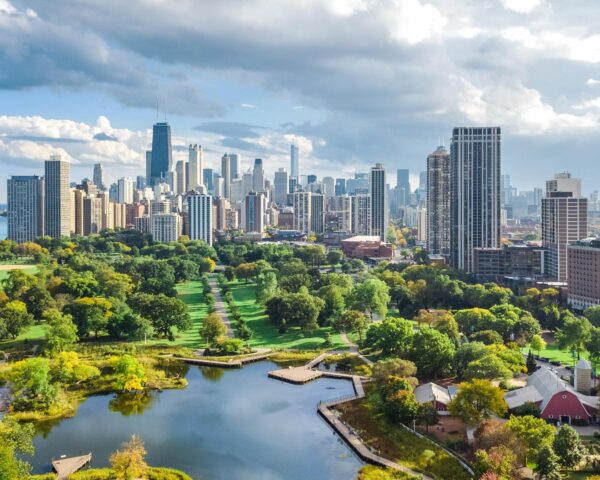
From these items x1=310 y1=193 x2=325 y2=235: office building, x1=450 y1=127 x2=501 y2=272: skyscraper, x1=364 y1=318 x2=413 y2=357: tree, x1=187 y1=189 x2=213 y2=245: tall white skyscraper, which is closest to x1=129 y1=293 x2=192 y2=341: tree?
x1=364 y1=318 x2=413 y2=357: tree

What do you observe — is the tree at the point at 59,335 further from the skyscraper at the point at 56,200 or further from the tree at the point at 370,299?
the skyscraper at the point at 56,200

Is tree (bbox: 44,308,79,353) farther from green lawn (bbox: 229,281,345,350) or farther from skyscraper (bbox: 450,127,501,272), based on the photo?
skyscraper (bbox: 450,127,501,272)

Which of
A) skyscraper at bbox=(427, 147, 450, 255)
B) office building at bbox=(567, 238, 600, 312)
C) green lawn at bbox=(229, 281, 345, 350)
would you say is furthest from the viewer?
skyscraper at bbox=(427, 147, 450, 255)

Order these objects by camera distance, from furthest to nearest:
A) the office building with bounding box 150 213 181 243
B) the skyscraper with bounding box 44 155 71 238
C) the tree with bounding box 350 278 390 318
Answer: the skyscraper with bounding box 44 155 71 238, the office building with bounding box 150 213 181 243, the tree with bounding box 350 278 390 318

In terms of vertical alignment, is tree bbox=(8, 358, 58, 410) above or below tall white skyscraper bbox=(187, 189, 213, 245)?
below

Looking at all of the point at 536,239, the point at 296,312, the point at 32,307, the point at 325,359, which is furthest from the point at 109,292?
the point at 536,239

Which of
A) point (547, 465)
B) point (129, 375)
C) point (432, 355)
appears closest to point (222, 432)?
point (129, 375)
